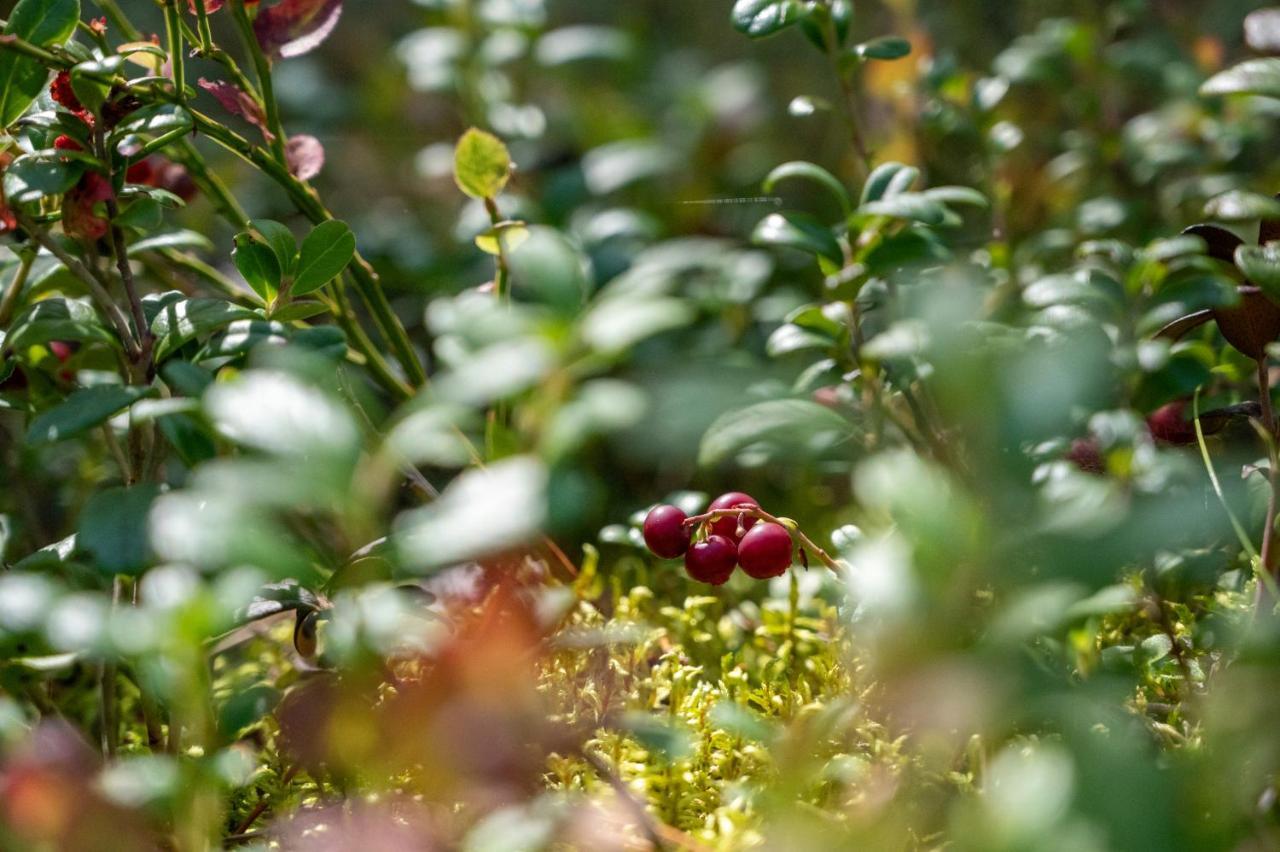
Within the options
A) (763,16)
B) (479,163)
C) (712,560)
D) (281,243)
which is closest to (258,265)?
A: (281,243)

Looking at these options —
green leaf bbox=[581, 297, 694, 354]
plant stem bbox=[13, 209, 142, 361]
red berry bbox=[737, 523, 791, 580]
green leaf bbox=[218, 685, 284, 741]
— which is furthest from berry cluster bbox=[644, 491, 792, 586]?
plant stem bbox=[13, 209, 142, 361]

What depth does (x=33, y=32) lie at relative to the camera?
73 centimetres

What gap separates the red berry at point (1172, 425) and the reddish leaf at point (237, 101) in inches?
29.6

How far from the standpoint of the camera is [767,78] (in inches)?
95.8

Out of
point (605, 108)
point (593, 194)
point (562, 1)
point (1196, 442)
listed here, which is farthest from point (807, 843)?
point (562, 1)

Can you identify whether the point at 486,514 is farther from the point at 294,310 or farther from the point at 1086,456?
the point at 1086,456

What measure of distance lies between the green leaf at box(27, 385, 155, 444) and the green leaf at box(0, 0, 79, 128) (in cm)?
22

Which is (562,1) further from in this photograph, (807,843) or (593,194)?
(807,843)

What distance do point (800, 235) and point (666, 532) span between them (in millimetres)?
296

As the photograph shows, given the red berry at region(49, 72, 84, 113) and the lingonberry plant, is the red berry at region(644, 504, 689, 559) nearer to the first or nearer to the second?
the lingonberry plant

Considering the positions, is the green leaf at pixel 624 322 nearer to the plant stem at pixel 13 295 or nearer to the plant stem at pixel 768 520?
the plant stem at pixel 768 520

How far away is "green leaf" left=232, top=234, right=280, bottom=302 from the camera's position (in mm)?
740

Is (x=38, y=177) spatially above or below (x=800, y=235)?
above

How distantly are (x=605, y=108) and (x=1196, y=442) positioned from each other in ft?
4.40
